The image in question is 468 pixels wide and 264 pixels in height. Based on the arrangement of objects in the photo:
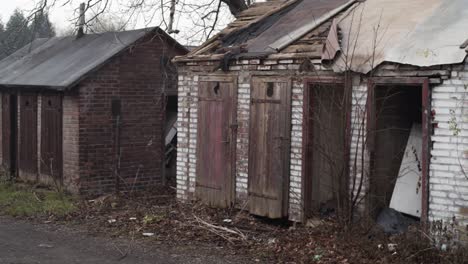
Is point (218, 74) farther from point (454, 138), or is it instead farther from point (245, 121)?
point (454, 138)

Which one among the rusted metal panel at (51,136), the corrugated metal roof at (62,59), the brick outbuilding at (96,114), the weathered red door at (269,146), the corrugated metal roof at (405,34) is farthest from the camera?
the rusted metal panel at (51,136)

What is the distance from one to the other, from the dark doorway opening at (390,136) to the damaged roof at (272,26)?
136 cm

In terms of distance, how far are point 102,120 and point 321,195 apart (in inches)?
224

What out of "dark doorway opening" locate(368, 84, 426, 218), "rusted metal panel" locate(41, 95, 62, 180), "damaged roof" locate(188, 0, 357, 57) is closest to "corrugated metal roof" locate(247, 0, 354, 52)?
"damaged roof" locate(188, 0, 357, 57)

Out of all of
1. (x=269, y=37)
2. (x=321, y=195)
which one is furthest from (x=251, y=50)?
(x=321, y=195)

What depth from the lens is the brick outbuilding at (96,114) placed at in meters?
13.0

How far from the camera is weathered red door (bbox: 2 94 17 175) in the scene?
15.2 meters

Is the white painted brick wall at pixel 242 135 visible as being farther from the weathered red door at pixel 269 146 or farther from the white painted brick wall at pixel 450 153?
the white painted brick wall at pixel 450 153

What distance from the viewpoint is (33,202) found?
1205 centimetres

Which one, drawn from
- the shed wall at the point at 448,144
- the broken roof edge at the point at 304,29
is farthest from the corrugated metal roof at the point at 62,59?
the shed wall at the point at 448,144

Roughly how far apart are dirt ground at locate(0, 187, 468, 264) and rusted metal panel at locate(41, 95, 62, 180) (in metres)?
2.30

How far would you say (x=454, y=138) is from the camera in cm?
739

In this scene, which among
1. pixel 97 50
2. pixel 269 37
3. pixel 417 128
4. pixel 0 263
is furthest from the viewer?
pixel 97 50

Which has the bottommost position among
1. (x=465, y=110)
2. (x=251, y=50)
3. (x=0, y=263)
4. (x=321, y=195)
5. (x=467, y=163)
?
(x=0, y=263)
